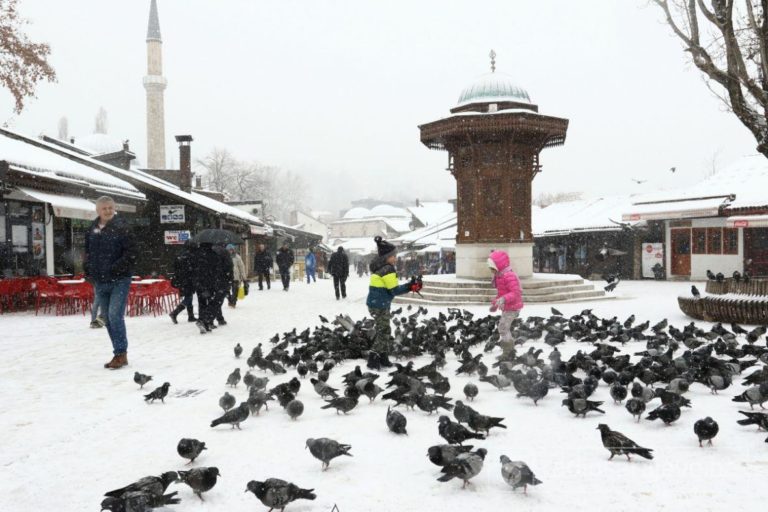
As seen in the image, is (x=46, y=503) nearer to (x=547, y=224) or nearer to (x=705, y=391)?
(x=705, y=391)

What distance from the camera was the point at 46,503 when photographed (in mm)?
3238

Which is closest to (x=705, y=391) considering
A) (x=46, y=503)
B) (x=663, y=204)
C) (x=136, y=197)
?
(x=46, y=503)

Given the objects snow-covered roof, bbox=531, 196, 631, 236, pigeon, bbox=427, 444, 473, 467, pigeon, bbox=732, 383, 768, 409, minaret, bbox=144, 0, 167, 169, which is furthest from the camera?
minaret, bbox=144, 0, 167, 169

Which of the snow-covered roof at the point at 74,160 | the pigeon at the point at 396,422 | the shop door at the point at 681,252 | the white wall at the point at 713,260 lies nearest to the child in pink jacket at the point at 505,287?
the pigeon at the point at 396,422

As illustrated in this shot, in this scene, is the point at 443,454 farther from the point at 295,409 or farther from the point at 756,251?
the point at 756,251

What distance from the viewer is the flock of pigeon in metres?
3.27

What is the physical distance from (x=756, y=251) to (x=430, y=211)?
4512cm

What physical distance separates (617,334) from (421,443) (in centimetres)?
554

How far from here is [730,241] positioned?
24.8m

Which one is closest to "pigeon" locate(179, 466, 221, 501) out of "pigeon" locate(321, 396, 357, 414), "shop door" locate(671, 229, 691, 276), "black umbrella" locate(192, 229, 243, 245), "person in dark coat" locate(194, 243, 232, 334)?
"pigeon" locate(321, 396, 357, 414)

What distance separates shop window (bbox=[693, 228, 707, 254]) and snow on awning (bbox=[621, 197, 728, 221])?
983mm

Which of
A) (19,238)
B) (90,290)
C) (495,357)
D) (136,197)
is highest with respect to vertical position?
(136,197)

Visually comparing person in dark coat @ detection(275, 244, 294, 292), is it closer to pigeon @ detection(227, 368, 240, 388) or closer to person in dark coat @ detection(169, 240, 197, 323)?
person in dark coat @ detection(169, 240, 197, 323)

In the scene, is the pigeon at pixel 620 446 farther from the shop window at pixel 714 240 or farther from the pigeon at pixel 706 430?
the shop window at pixel 714 240
